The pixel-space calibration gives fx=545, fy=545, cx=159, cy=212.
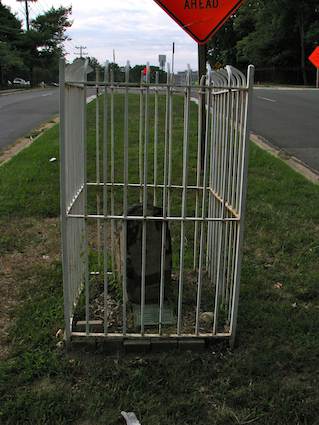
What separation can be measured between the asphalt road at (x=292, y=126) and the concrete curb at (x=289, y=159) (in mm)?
139

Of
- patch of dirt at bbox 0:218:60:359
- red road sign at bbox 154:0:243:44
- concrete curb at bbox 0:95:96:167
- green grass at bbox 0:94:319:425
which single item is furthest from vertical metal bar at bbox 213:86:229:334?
concrete curb at bbox 0:95:96:167

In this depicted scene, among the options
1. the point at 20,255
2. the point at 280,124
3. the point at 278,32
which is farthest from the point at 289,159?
the point at 278,32

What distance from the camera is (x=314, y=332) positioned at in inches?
148

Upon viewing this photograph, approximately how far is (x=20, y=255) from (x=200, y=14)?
2.92 m

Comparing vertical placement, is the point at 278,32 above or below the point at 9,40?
above

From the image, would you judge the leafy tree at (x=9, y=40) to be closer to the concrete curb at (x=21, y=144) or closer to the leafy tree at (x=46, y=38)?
the leafy tree at (x=46, y=38)

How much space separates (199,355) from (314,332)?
0.86m

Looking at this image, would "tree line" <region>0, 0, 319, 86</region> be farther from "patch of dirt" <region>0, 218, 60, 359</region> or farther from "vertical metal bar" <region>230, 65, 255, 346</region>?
"vertical metal bar" <region>230, 65, 255, 346</region>

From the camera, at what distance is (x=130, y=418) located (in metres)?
2.84

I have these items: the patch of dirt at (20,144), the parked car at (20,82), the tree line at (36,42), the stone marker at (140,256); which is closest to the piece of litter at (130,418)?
the stone marker at (140,256)

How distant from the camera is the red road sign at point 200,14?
209 inches

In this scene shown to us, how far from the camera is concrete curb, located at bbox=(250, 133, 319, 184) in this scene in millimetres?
8531

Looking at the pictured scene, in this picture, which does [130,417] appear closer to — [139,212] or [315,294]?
[139,212]

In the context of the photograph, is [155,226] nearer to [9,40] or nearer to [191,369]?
[191,369]
